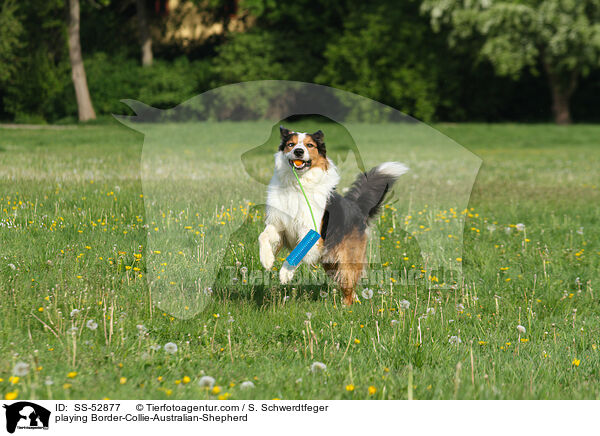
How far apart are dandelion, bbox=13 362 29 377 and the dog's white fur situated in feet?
5.55

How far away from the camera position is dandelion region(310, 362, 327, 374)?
3.74m

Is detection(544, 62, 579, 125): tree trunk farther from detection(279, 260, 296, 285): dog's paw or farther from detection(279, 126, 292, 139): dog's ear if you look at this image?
detection(279, 126, 292, 139): dog's ear

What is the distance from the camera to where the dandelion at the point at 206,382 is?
3.42 meters

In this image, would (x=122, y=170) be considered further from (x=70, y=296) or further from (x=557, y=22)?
(x=557, y=22)

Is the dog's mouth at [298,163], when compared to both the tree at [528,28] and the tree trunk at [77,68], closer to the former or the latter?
the tree trunk at [77,68]

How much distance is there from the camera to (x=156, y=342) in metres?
4.10

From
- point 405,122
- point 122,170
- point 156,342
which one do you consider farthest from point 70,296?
point 122,170

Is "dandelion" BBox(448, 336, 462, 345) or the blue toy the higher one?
the blue toy

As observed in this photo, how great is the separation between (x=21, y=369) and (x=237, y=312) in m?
1.68

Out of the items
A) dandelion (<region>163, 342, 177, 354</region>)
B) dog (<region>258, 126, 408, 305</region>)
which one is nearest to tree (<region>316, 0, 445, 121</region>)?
dog (<region>258, 126, 408, 305</region>)

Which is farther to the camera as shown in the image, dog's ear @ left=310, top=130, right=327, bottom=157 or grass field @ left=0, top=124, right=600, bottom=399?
dog's ear @ left=310, top=130, right=327, bottom=157

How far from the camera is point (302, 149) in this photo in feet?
12.3

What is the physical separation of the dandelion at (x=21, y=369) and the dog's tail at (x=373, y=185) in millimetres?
2657
